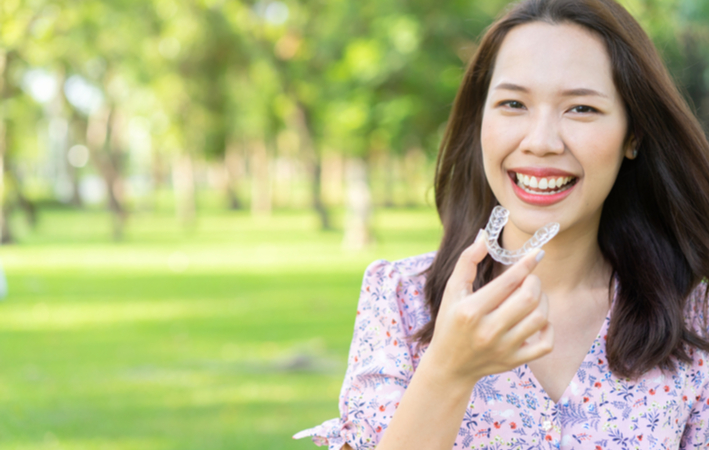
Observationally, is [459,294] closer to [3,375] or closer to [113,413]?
[113,413]

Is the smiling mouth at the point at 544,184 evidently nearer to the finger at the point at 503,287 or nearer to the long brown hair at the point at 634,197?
the long brown hair at the point at 634,197

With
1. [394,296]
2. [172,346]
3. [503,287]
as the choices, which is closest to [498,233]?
[394,296]

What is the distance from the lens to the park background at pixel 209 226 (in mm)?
7926

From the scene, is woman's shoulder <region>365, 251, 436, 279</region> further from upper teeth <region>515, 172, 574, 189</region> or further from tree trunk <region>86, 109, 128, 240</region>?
tree trunk <region>86, 109, 128, 240</region>

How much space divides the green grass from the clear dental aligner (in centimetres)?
477

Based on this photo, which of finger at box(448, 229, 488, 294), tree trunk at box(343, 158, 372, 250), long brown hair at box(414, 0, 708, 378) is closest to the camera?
finger at box(448, 229, 488, 294)

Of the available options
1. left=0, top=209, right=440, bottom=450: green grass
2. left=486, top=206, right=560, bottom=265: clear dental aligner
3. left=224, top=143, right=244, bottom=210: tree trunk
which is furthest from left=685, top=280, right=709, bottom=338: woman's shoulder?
left=224, top=143, right=244, bottom=210: tree trunk

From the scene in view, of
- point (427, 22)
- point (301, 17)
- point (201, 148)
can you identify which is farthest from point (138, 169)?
point (427, 22)

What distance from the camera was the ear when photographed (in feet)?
7.29

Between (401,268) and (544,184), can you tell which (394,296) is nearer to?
(401,268)

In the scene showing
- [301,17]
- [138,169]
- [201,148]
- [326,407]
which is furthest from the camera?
[138,169]

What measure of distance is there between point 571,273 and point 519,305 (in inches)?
35.0

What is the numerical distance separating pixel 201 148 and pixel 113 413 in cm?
2815

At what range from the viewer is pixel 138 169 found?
354ft
